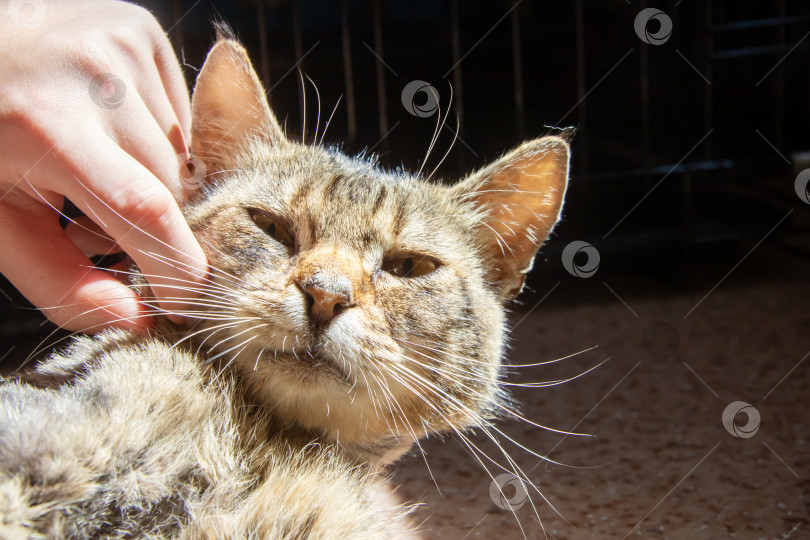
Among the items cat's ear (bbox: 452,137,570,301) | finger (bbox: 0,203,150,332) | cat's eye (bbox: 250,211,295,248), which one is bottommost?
finger (bbox: 0,203,150,332)

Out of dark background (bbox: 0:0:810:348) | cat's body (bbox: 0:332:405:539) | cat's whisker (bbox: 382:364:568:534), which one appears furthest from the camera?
dark background (bbox: 0:0:810:348)

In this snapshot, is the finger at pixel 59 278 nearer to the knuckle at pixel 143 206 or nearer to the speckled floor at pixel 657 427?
the knuckle at pixel 143 206

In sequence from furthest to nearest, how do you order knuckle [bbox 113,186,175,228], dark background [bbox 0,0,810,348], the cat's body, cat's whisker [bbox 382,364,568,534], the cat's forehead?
dark background [bbox 0,0,810,348] < the cat's forehead < cat's whisker [bbox 382,364,568,534] < knuckle [bbox 113,186,175,228] < the cat's body

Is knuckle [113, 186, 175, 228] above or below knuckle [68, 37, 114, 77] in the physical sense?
below

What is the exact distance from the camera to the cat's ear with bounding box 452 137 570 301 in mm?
956

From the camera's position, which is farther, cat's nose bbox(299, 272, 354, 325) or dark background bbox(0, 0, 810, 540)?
dark background bbox(0, 0, 810, 540)

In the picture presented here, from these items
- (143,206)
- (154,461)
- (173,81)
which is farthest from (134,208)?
(173,81)

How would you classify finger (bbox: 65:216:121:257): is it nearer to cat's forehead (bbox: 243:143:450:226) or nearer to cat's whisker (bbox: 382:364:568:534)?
cat's forehead (bbox: 243:143:450:226)

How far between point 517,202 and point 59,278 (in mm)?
604

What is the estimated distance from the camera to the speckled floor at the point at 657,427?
37.1 inches

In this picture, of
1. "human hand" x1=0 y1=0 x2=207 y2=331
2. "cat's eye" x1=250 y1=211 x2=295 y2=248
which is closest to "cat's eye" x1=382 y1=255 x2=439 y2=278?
"cat's eye" x1=250 y1=211 x2=295 y2=248

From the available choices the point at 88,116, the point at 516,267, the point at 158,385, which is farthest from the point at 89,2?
the point at 516,267

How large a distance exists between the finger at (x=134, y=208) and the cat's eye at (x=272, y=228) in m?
0.13

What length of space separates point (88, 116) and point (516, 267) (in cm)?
61
